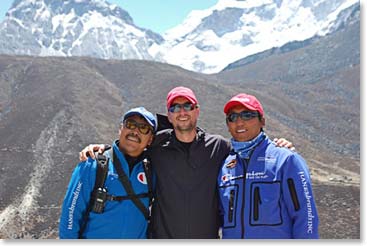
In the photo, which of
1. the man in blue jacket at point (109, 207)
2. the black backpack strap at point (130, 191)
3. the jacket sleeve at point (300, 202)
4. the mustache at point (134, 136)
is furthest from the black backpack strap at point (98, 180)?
the jacket sleeve at point (300, 202)

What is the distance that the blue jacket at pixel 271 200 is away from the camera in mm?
3756

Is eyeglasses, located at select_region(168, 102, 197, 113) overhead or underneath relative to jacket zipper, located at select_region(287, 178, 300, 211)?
overhead

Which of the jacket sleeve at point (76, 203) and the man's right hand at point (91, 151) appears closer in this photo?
the jacket sleeve at point (76, 203)

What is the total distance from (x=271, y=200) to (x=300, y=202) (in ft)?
0.78

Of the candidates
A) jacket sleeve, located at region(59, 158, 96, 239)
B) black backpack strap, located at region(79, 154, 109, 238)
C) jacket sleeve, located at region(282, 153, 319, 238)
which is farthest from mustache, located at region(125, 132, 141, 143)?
jacket sleeve, located at region(282, 153, 319, 238)

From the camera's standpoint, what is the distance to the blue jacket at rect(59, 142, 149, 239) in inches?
156

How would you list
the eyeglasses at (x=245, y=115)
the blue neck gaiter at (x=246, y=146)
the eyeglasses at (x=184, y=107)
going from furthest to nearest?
the eyeglasses at (x=184, y=107) < the eyeglasses at (x=245, y=115) < the blue neck gaiter at (x=246, y=146)

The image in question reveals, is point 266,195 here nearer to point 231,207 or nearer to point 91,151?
point 231,207

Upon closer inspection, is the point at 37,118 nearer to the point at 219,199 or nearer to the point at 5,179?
the point at 5,179

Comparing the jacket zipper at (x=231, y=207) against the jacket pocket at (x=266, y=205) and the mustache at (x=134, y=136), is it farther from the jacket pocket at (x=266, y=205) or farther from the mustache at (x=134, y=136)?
the mustache at (x=134, y=136)

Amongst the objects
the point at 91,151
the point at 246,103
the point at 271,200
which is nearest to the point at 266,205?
the point at 271,200

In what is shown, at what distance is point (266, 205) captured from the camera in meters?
3.79

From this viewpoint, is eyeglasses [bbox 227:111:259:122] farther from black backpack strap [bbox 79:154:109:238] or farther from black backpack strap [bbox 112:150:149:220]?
black backpack strap [bbox 79:154:109:238]

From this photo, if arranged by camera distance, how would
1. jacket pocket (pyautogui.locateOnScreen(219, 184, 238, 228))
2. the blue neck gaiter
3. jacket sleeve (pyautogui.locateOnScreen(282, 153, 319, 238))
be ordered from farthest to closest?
the blue neck gaiter
jacket pocket (pyautogui.locateOnScreen(219, 184, 238, 228))
jacket sleeve (pyautogui.locateOnScreen(282, 153, 319, 238))
